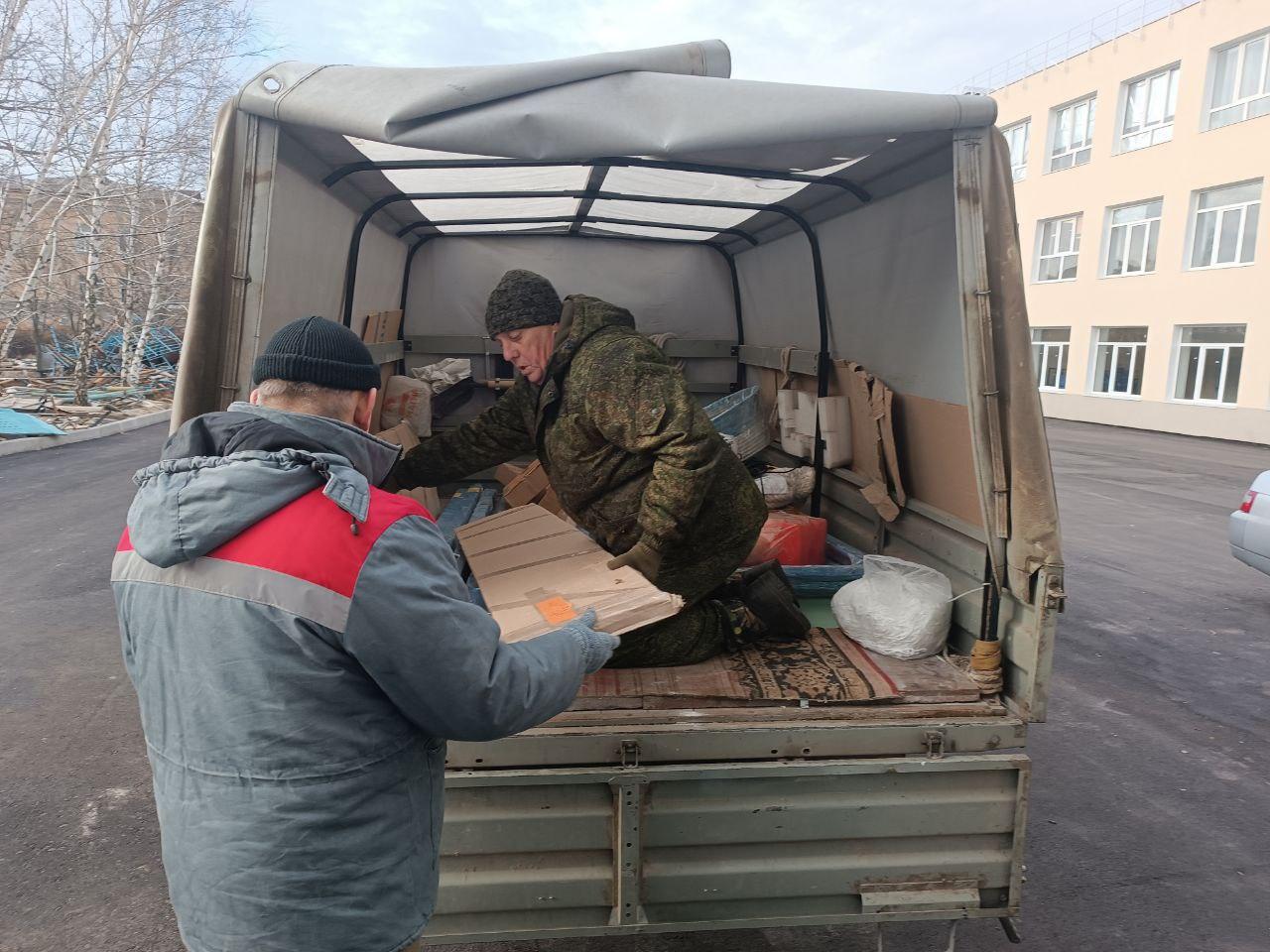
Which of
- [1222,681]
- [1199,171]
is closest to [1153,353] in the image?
[1199,171]

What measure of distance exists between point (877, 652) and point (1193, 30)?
82.2 feet

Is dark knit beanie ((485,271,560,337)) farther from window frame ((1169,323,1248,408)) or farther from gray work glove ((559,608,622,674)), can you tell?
window frame ((1169,323,1248,408))

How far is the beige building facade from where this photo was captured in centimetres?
2048

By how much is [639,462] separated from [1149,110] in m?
25.9

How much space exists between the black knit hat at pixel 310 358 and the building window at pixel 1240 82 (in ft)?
80.0

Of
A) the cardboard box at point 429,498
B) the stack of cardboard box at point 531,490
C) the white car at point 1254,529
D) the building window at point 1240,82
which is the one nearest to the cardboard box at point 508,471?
the stack of cardboard box at point 531,490

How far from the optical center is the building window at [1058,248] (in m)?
26.2

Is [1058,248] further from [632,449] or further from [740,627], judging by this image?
[632,449]

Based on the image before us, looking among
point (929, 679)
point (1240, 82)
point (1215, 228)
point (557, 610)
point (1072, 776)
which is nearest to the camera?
point (557, 610)

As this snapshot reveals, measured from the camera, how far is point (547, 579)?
3254 millimetres

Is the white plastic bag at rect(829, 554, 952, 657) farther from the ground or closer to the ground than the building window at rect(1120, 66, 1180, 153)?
closer to the ground

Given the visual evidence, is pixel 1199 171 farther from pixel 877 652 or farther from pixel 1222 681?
pixel 877 652

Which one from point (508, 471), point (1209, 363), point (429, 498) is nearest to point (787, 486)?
point (508, 471)

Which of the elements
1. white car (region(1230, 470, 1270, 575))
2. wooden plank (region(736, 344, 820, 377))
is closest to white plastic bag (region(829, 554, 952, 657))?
wooden plank (region(736, 344, 820, 377))
